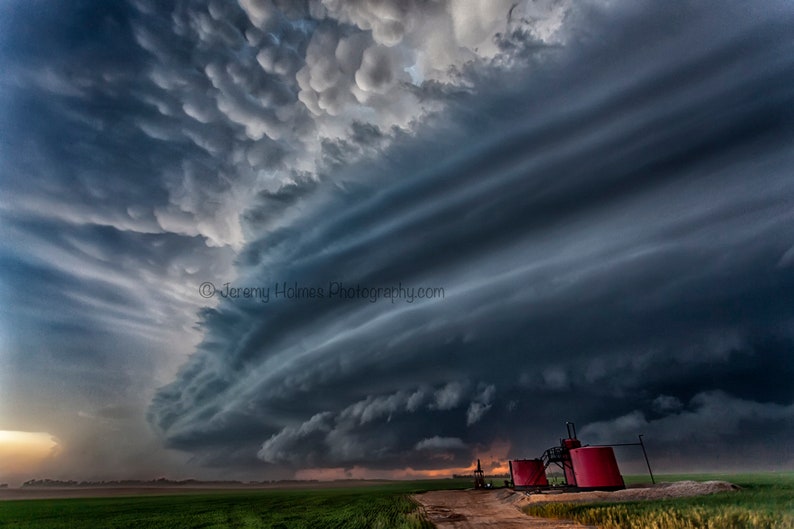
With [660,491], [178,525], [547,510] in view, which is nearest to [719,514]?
[547,510]

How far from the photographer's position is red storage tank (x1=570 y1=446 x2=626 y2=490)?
4834cm

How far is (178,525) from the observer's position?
135 ft

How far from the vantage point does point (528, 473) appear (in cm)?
6688

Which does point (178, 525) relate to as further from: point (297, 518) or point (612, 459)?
point (612, 459)

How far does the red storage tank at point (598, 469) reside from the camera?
48.3 metres

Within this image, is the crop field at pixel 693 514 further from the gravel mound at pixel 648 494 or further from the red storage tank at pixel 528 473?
the red storage tank at pixel 528 473

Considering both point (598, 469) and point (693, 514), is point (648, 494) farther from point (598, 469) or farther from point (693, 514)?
point (693, 514)

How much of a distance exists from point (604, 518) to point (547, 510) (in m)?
8.54

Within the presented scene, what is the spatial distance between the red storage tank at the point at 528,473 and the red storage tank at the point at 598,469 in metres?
14.8

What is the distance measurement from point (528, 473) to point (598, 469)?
67.9ft

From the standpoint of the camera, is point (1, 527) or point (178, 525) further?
point (1, 527)

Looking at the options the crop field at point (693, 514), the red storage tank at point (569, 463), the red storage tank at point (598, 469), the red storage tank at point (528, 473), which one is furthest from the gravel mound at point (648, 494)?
the red storage tank at point (528, 473)

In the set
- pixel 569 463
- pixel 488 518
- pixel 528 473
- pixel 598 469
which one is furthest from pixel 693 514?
pixel 528 473

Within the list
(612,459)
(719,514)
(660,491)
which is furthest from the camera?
(612,459)
